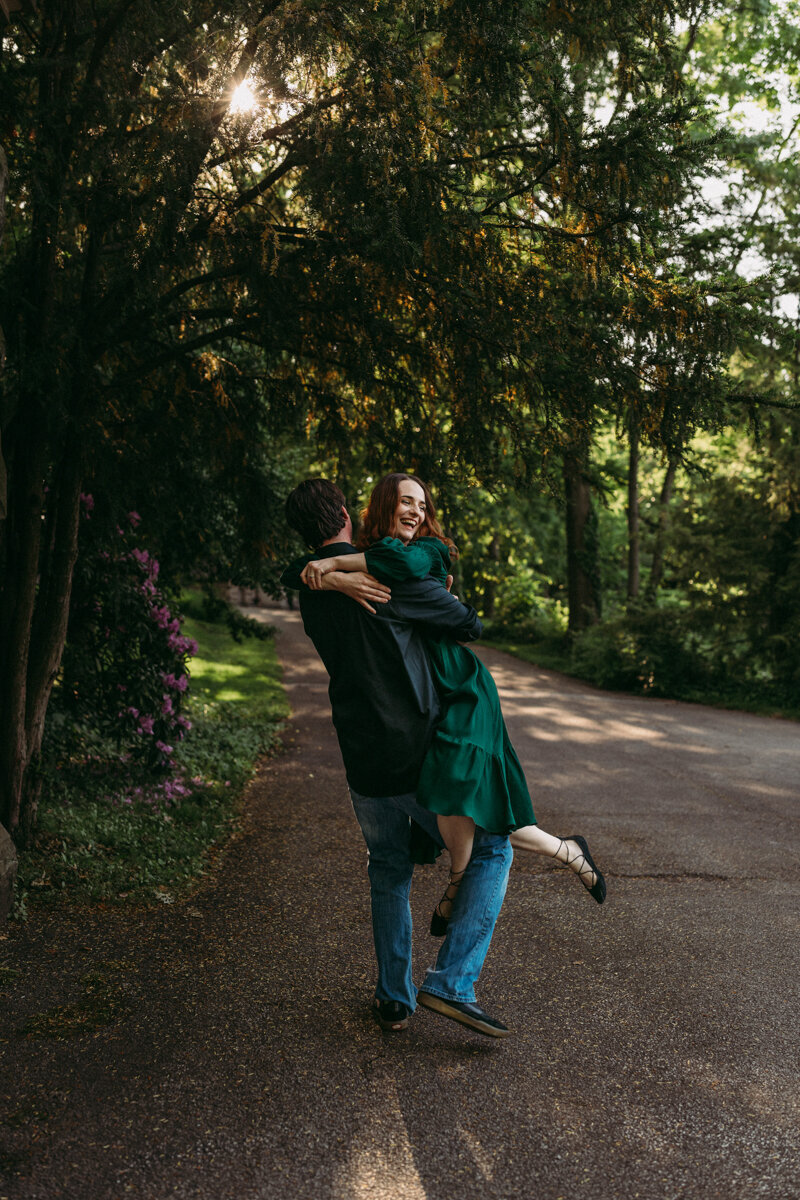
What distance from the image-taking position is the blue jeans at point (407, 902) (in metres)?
3.34

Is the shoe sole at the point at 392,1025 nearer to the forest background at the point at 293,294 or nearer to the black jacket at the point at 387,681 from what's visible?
the black jacket at the point at 387,681

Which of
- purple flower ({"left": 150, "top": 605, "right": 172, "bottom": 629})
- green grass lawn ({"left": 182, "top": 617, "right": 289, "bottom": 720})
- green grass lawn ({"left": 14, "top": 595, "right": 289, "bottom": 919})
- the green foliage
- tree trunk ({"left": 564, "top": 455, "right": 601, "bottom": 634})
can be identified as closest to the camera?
green grass lawn ({"left": 14, "top": 595, "right": 289, "bottom": 919})

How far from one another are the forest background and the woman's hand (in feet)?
5.96

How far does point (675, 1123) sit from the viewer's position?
9.44ft

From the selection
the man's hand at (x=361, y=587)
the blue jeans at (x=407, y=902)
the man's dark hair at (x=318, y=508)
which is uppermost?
the man's dark hair at (x=318, y=508)

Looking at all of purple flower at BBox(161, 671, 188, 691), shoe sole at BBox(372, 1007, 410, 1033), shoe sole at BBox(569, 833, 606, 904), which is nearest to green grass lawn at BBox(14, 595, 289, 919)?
purple flower at BBox(161, 671, 188, 691)

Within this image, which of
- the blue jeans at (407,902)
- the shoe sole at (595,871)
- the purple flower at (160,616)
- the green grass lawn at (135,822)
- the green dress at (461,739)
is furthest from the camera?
the purple flower at (160,616)

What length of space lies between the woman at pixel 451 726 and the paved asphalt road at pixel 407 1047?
64 centimetres

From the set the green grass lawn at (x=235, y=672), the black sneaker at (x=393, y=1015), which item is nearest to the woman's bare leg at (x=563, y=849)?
the black sneaker at (x=393, y=1015)

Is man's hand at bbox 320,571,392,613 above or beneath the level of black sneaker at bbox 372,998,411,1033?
above

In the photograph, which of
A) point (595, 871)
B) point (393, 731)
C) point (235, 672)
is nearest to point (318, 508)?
point (393, 731)

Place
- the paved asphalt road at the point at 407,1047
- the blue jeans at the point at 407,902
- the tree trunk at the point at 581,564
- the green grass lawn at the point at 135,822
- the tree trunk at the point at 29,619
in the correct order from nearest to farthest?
the paved asphalt road at the point at 407,1047 < the blue jeans at the point at 407,902 < the green grass lawn at the point at 135,822 < the tree trunk at the point at 29,619 < the tree trunk at the point at 581,564

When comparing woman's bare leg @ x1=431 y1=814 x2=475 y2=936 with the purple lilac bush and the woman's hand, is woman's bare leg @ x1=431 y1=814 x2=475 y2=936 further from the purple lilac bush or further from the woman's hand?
the purple lilac bush

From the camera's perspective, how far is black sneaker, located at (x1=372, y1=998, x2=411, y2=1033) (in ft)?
11.4
